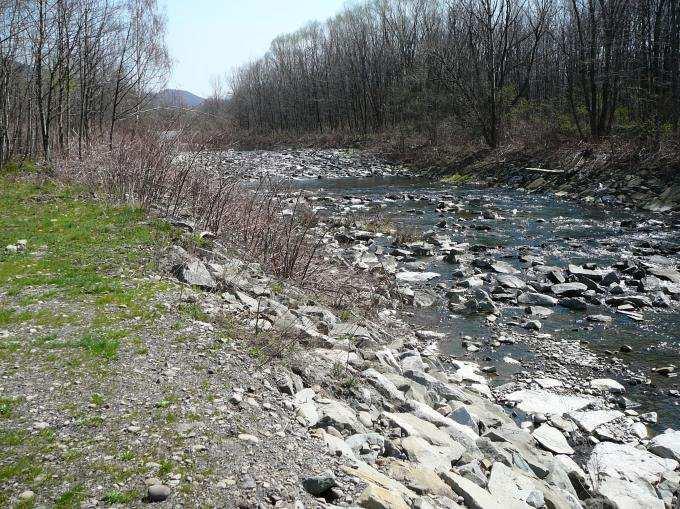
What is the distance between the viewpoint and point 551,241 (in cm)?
1236

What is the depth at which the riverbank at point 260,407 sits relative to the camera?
2.94 metres

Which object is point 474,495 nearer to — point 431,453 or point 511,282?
point 431,453

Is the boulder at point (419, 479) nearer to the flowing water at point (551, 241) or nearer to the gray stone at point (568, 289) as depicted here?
the flowing water at point (551, 241)

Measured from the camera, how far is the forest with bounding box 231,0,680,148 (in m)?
22.0

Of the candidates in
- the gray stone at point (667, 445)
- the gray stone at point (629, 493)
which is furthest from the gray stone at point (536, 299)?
the gray stone at point (629, 493)

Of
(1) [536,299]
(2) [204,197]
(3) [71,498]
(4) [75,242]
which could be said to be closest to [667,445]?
(1) [536,299]

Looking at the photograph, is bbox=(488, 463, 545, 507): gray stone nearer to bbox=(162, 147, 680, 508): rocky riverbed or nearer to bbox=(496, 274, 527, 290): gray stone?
bbox=(162, 147, 680, 508): rocky riverbed

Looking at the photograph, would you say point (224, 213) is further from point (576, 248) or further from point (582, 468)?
point (576, 248)

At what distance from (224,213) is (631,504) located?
726 centimetres

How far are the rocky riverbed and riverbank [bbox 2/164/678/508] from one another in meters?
0.02

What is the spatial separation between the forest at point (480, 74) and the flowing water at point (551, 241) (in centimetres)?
556

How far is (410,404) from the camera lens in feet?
14.8

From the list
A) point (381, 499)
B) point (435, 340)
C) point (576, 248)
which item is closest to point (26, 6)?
point (435, 340)

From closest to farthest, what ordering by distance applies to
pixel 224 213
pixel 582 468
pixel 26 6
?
pixel 582 468, pixel 224 213, pixel 26 6
